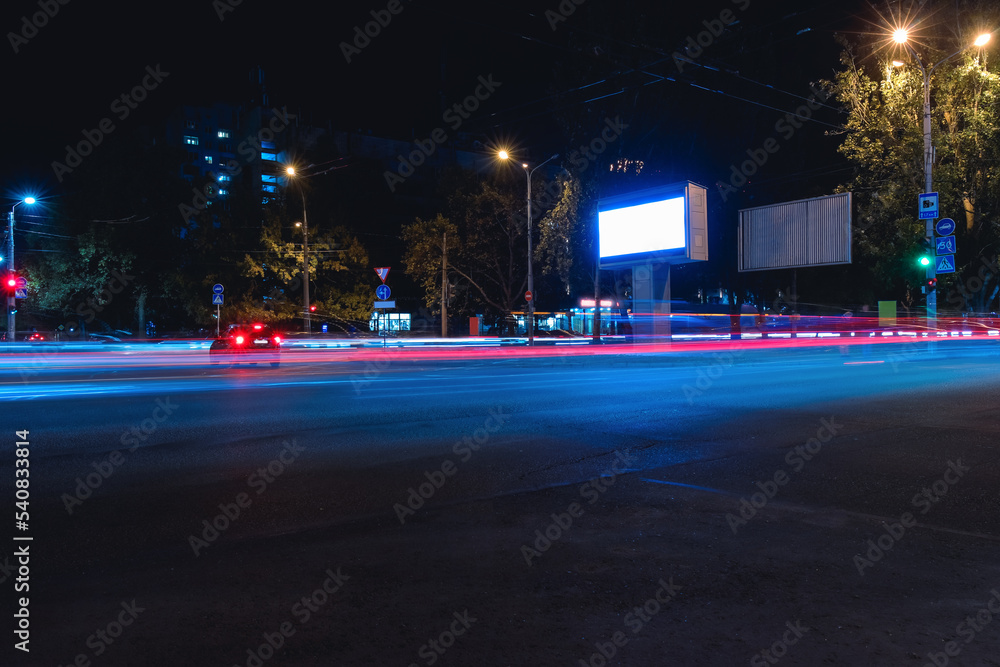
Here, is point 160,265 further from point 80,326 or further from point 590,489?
point 590,489

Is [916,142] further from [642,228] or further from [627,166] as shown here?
[627,166]

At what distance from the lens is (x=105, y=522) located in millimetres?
5234

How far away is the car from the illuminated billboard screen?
611 inches

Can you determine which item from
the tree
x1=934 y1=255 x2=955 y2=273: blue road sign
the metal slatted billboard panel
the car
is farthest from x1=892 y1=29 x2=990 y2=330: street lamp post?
the car

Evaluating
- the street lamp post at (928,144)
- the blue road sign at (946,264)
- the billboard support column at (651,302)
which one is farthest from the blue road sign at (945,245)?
the billboard support column at (651,302)

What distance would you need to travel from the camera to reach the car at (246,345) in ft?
77.2

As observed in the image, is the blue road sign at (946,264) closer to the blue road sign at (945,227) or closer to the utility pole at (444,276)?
the blue road sign at (945,227)

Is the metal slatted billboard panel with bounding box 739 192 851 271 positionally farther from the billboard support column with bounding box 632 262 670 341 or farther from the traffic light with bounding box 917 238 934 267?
the billboard support column with bounding box 632 262 670 341

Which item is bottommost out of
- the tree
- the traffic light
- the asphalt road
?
the asphalt road

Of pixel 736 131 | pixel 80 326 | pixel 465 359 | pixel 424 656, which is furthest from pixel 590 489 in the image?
pixel 80 326

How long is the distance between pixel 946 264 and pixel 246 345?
2279cm

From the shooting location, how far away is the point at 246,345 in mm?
23922

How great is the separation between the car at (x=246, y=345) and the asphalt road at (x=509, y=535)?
41.4 feet

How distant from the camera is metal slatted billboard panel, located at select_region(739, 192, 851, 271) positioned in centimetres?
3025
